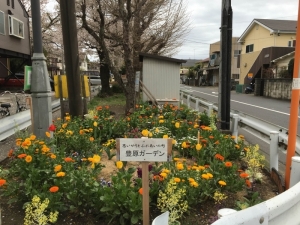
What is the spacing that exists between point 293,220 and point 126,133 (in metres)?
4.31

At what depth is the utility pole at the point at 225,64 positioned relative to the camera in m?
6.59

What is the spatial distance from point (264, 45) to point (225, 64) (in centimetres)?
3123

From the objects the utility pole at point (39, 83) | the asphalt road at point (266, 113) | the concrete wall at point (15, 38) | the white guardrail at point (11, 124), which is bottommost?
the asphalt road at point (266, 113)

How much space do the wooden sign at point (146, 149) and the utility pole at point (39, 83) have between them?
2565 mm

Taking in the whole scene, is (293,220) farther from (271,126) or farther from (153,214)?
(271,126)

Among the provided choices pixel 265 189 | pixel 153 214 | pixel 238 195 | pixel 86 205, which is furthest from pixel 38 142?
pixel 265 189

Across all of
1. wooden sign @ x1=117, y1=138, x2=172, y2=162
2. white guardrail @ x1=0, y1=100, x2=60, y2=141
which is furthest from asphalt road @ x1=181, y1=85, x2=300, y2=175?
white guardrail @ x1=0, y1=100, x2=60, y2=141

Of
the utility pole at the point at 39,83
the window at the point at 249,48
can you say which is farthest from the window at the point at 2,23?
the window at the point at 249,48

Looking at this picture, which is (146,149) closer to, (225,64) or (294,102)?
(294,102)

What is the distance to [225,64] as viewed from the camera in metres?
6.71

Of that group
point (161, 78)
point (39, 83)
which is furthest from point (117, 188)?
point (161, 78)

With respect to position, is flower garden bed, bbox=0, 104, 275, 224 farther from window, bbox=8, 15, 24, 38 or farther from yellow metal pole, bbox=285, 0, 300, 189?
window, bbox=8, 15, 24, 38

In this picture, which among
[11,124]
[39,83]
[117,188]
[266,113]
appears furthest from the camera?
[266,113]

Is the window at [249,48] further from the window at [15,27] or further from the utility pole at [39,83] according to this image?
the utility pole at [39,83]
